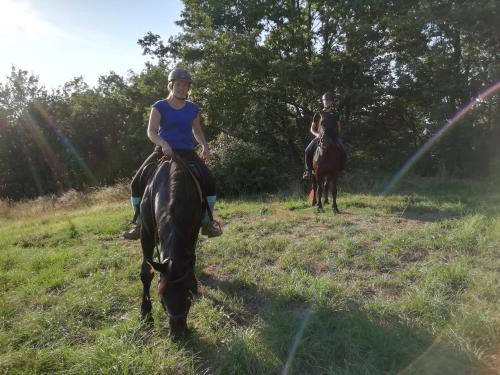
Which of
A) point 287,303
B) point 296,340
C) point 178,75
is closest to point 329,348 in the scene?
point 296,340

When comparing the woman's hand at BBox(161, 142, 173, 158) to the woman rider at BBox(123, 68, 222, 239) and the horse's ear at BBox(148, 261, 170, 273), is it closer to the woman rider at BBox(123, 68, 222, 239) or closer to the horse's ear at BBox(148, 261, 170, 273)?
the woman rider at BBox(123, 68, 222, 239)

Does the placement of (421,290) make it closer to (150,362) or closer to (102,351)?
(150,362)

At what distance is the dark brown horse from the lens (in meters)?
3.02

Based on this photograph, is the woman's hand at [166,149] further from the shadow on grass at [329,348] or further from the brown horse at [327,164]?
the brown horse at [327,164]

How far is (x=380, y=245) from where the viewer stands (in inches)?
233

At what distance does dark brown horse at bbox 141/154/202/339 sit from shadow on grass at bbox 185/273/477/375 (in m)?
0.52

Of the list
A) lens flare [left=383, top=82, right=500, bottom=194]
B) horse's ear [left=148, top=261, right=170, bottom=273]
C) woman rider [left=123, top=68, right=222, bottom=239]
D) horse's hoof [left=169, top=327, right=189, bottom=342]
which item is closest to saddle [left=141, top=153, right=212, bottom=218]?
woman rider [left=123, top=68, right=222, bottom=239]

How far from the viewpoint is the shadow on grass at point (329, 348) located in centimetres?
301

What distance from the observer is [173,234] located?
3.26 metres

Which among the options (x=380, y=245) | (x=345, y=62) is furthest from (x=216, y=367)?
(x=345, y=62)

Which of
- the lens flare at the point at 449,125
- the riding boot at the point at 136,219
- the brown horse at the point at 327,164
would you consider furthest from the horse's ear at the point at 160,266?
the lens flare at the point at 449,125

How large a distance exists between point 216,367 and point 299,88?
50.9ft

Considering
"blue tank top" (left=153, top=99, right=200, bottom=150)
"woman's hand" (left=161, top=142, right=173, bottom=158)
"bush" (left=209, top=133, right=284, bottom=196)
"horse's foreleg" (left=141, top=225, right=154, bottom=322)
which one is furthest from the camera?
"bush" (left=209, top=133, right=284, bottom=196)

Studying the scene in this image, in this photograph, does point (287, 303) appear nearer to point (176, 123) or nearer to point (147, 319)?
point (147, 319)
